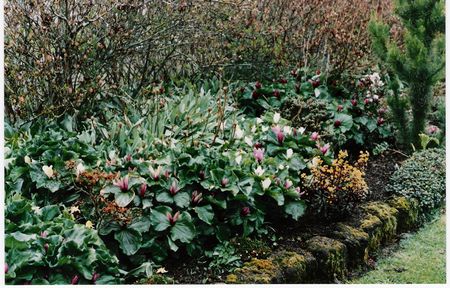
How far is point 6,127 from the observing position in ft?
17.0

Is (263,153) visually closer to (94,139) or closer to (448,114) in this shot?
(94,139)

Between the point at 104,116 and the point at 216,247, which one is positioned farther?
the point at 104,116

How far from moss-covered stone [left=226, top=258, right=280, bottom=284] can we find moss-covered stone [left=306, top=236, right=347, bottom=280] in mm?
401

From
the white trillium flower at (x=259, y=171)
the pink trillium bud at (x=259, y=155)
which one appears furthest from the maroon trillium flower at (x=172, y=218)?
the pink trillium bud at (x=259, y=155)

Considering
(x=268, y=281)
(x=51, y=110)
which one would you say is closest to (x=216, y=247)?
(x=268, y=281)

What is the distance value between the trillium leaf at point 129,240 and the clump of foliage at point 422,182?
103 inches

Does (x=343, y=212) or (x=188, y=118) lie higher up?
(x=188, y=118)

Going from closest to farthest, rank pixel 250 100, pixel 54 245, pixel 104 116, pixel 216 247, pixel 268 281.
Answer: pixel 54 245 < pixel 268 281 < pixel 216 247 < pixel 104 116 < pixel 250 100

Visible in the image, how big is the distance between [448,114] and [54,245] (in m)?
4.08

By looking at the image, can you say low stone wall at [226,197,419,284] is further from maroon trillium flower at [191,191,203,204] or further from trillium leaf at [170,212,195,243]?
maroon trillium flower at [191,191,203,204]

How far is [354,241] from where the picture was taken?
479cm

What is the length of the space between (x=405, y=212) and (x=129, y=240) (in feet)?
8.45

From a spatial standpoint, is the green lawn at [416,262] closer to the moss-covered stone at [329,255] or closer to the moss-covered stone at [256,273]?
the moss-covered stone at [329,255]

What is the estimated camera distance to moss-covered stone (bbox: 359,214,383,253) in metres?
5.02
